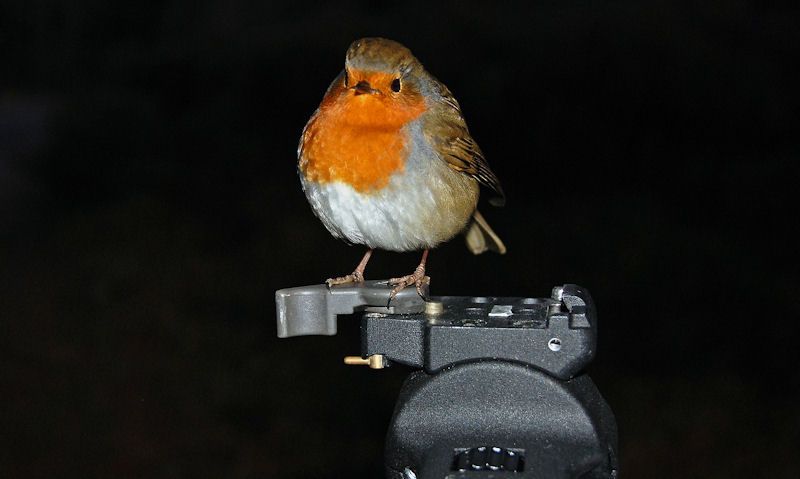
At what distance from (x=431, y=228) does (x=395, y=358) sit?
0.53 metres

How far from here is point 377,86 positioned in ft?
6.34

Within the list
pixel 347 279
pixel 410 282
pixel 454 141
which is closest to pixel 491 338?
pixel 410 282

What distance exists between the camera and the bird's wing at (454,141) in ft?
6.97

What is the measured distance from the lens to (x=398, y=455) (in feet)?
5.22

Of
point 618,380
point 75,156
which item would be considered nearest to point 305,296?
point 618,380

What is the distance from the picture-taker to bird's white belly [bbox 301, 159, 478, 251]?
80.0 inches

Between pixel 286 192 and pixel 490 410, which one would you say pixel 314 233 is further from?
pixel 490 410

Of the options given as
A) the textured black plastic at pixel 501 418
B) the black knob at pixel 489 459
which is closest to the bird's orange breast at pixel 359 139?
the textured black plastic at pixel 501 418

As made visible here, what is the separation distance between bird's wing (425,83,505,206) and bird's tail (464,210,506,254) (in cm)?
16

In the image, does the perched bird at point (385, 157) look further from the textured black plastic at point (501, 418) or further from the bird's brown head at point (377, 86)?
the textured black plastic at point (501, 418)

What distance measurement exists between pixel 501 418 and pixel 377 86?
2.16 feet

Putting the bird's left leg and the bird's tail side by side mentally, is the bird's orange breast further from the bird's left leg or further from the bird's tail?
the bird's tail

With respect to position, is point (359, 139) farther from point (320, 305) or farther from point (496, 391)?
point (496, 391)

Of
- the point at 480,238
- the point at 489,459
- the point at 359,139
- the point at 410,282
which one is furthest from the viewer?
the point at 480,238
